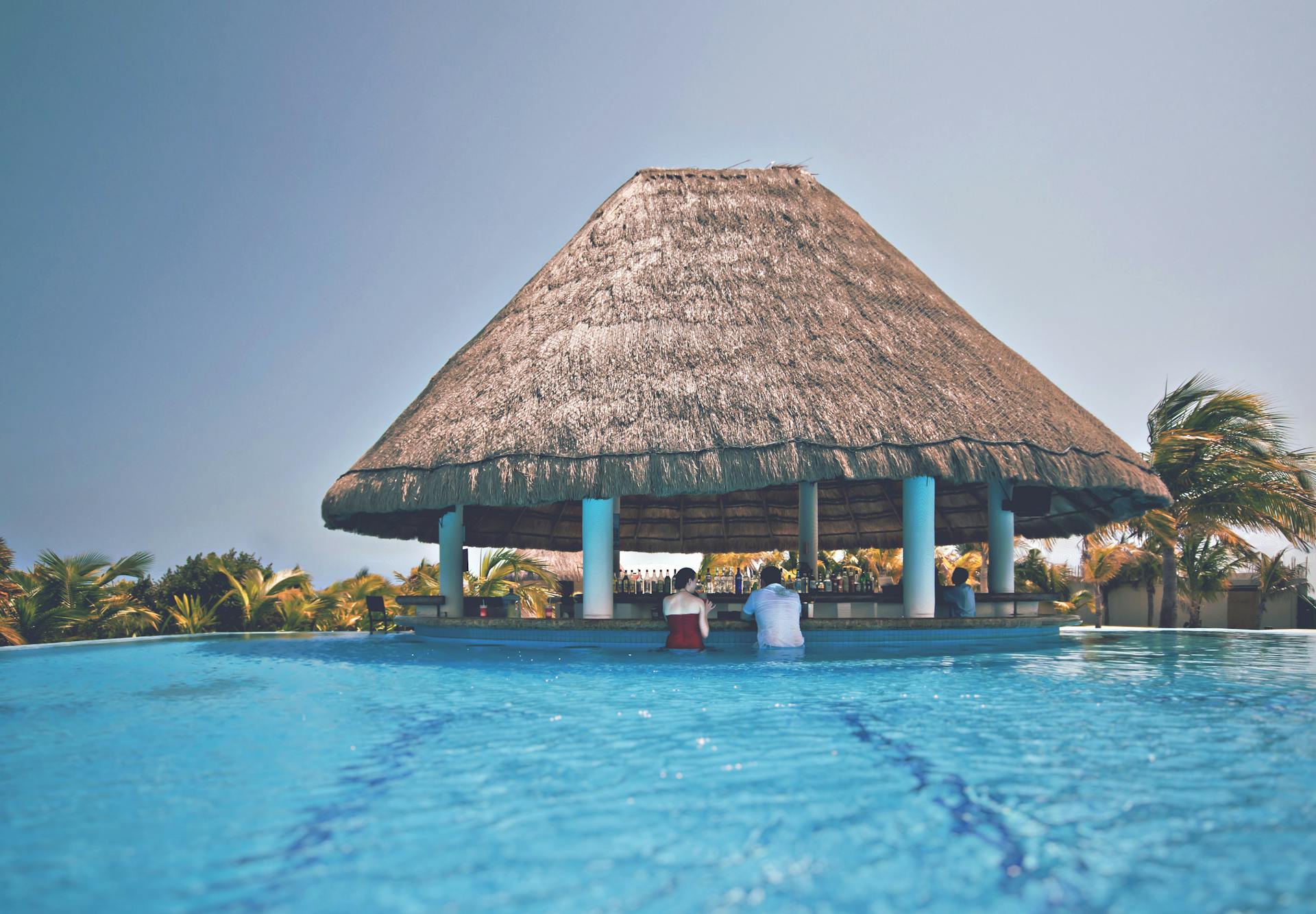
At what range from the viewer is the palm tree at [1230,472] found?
17.7 m

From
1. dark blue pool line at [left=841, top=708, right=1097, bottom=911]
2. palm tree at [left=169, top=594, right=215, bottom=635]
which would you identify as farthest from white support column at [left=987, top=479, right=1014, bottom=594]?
palm tree at [left=169, top=594, right=215, bottom=635]

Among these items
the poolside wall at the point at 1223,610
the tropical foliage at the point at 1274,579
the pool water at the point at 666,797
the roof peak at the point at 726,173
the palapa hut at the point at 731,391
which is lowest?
the poolside wall at the point at 1223,610

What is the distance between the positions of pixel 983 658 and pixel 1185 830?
21.1 feet

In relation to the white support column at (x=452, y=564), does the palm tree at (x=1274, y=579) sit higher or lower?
lower

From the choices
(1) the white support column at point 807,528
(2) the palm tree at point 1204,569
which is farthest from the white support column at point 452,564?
(2) the palm tree at point 1204,569

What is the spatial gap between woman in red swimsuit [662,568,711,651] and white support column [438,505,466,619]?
14.9 feet

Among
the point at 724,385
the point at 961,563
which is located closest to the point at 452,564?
the point at 724,385

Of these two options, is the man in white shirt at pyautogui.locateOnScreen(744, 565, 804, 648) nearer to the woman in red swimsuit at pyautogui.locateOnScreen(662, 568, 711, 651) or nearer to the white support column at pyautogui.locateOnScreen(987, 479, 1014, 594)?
the woman in red swimsuit at pyautogui.locateOnScreen(662, 568, 711, 651)

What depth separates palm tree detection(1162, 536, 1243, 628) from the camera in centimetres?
2544

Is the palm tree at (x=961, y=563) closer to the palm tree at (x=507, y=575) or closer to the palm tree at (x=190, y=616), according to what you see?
the palm tree at (x=507, y=575)

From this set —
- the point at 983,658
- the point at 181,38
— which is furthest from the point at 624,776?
the point at 181,38

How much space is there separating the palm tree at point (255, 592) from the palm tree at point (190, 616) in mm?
473

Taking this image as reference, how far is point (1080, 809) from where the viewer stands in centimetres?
345

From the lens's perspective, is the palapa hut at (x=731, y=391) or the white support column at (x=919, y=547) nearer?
the palapa hut at (x=731, y=391)
